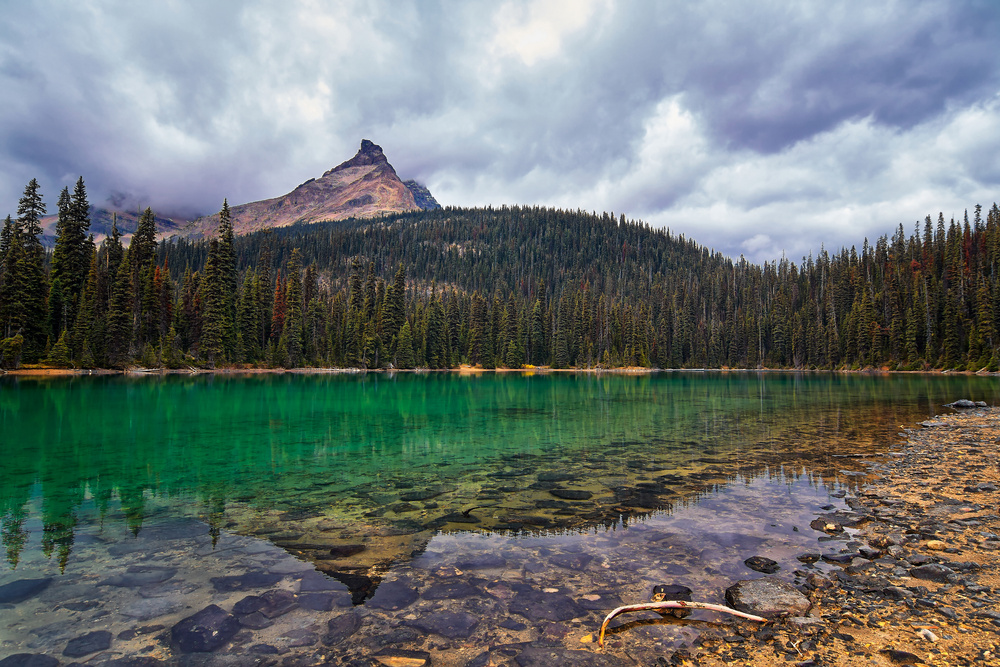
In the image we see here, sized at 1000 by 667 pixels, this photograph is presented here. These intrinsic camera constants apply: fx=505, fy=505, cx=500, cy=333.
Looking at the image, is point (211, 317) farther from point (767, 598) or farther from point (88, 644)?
point (767, 598)

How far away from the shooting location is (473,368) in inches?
5162

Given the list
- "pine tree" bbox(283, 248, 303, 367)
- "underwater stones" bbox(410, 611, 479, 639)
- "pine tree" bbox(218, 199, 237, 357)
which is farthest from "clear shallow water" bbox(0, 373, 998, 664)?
"pine tree" bbox(283, 248, 303, 367)

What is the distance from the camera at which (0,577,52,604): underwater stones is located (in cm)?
744

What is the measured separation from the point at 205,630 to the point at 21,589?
3747mm

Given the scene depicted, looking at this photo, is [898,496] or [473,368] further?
[473,368]

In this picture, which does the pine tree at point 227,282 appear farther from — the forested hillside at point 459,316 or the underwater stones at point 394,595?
the underwater stones at point 394,595

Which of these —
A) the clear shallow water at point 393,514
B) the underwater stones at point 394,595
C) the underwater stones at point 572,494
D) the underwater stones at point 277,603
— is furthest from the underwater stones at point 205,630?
the underwater stones at point 572,494

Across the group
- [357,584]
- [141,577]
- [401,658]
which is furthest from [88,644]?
[401,658]

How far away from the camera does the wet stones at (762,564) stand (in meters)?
8.34

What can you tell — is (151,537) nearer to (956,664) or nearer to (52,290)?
(956,664)

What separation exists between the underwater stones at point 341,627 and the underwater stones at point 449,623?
76 cm

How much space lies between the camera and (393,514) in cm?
1196

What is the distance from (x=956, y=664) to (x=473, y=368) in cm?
12653

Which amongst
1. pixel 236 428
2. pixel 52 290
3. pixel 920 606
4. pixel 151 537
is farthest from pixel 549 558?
pixel 52 290
